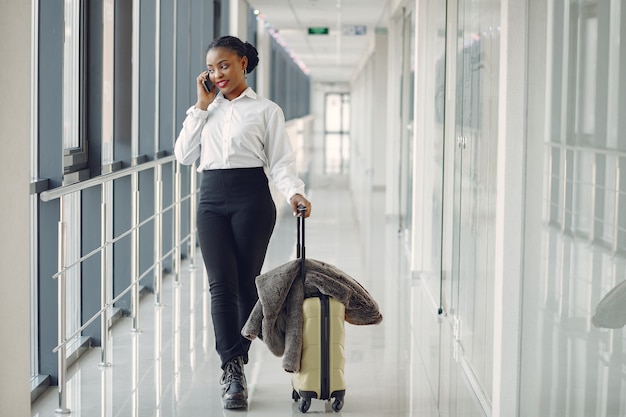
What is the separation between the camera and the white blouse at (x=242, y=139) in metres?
4.27

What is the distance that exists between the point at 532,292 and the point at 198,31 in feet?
21.4

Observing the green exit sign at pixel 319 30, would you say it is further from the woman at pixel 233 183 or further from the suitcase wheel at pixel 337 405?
the suitcase wheel at pixel 337 405

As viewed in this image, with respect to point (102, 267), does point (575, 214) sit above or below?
above

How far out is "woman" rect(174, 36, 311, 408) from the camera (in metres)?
4.25

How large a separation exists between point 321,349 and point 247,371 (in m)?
0.96

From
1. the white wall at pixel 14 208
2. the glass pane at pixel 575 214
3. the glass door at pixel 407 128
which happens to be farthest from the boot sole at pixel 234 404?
the glass door at pixel 407 128

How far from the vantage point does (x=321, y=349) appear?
4094mm

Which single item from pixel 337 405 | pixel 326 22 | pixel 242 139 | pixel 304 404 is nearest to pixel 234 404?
pixel 304 404

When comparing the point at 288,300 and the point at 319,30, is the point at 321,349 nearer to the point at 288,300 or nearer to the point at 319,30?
the point at 288,300

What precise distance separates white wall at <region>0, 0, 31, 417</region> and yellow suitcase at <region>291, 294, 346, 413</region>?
1145 mm

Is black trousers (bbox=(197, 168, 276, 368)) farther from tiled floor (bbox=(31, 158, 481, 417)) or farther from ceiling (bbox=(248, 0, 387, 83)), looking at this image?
ceiling (bbox=(248, 0, 387, 83))

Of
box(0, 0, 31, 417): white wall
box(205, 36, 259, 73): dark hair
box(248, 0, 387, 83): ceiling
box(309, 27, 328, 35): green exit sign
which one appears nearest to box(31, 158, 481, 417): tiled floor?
box(0, 0, 31, 417): white wall

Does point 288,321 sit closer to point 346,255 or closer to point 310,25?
point 346,255

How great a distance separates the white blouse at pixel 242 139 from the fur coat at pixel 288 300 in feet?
1.23
